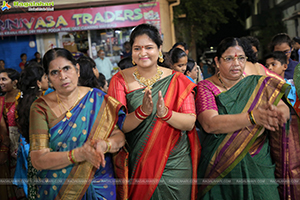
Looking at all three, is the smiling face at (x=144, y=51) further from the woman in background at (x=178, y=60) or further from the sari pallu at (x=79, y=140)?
the woman in background at (x=178, y=60)

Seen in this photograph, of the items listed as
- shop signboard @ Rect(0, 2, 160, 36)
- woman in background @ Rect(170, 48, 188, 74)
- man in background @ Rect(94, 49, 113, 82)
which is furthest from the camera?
man in background @ Rect(94, 49, 113, 82)

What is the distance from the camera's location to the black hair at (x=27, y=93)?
2939 millimetres

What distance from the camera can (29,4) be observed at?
3719 millimetres

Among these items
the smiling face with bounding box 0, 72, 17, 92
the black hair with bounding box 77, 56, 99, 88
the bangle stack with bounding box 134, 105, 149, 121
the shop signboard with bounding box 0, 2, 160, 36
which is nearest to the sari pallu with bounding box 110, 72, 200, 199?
the bangle stack with bounding box 134, 105, 149, 121

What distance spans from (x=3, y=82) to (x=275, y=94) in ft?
11.2

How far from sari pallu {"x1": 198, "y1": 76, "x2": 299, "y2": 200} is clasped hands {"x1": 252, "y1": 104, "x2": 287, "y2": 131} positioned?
0.30 metres

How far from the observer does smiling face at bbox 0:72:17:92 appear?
12.3 ft

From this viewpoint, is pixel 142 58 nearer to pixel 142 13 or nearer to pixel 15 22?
pixel 142 13

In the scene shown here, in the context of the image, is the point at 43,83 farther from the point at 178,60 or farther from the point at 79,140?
the point at 178,60

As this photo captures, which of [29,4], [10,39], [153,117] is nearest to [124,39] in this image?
[10,39]

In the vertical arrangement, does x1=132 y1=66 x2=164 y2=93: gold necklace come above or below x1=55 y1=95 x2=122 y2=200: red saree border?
above

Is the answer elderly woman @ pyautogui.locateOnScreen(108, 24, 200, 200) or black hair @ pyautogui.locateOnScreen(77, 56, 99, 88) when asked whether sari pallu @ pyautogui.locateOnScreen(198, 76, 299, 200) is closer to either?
elderly woman @ pyautogui.locateOnScreen(108, 24, 200, 200)

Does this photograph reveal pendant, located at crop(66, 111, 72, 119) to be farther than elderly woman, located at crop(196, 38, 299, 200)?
No

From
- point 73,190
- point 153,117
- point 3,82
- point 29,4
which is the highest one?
point 29,4
